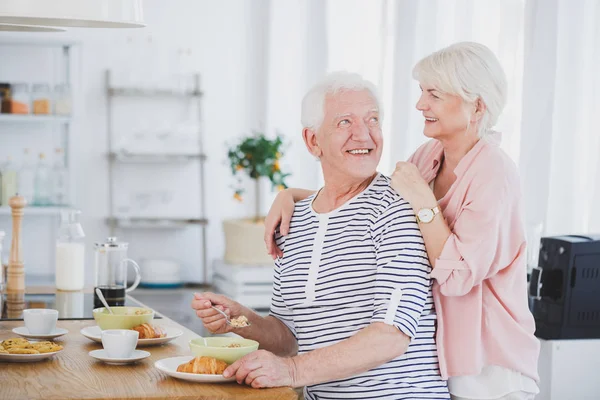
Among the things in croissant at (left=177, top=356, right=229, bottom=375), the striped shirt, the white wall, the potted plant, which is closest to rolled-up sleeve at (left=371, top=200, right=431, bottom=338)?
the striped shirt

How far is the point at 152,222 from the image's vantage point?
607 centimetres

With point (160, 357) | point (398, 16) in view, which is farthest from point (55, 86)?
point (160, 357)

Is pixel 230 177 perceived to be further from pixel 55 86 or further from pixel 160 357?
pixel 160 357

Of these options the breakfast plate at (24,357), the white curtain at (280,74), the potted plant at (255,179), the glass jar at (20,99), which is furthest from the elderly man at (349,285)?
the white curtain at (280,74)

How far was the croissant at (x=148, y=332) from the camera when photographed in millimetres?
2319

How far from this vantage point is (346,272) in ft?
7.22

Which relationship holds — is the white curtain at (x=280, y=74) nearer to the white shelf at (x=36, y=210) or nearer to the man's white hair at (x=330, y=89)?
the white shelf at (x=36, y=210)

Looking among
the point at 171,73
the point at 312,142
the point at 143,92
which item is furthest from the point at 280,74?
the point at 312,142

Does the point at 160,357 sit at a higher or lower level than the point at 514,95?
lower

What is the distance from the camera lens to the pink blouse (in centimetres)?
211

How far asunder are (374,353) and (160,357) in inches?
20.2

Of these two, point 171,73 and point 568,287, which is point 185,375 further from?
point 171,73

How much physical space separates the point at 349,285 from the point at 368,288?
1.8 inches

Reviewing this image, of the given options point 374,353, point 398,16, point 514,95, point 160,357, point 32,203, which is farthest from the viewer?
point 32,203
